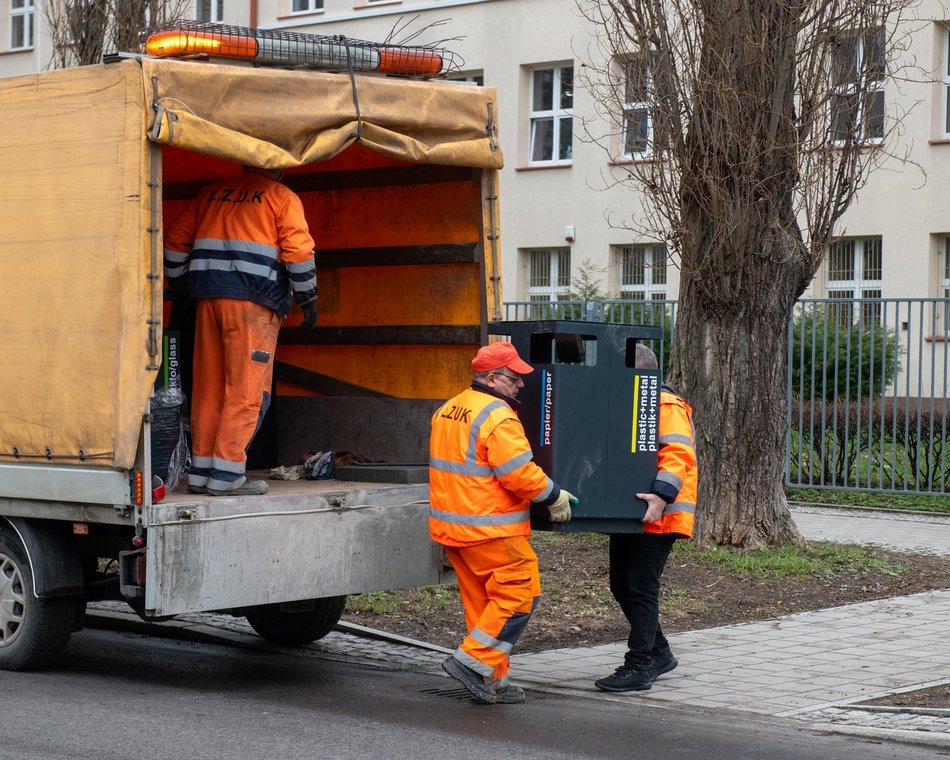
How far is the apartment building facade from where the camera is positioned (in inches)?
901

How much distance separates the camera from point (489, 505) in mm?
6504

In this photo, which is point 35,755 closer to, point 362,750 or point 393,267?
point 362,750

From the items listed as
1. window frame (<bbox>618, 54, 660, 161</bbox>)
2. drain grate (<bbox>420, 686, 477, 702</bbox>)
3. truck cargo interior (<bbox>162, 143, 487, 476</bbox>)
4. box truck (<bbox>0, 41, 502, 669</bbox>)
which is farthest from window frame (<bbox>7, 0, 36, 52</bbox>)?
drain grate (<bbox>420, 686, 477, 702</bbox>)

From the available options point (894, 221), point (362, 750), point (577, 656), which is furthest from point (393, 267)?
point (894, 221)

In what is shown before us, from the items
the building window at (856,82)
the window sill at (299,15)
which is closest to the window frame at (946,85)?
the window sill at (299,15)

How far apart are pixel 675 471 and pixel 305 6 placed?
23.3 meters

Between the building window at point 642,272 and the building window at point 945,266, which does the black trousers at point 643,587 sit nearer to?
the building window at point 945,266

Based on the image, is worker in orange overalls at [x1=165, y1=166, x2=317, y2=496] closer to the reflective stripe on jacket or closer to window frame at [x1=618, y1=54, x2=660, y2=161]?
the reflective stripe on jacket

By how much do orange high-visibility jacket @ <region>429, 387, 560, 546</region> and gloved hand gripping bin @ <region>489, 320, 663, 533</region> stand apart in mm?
160

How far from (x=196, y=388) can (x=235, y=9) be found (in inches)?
887

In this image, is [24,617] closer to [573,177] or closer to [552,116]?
[573,177]

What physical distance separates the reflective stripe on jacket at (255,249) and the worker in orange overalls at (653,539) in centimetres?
165

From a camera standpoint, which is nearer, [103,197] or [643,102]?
[103,197]

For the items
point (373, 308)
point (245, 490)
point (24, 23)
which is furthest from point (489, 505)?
point (24, 23)
